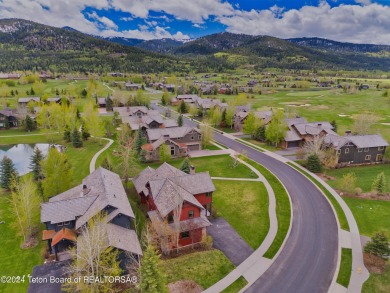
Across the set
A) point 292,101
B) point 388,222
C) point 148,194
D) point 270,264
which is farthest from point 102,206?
Result: point 292,101

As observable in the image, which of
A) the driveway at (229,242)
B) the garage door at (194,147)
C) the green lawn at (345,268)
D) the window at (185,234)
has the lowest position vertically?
the driveway at (229,242)

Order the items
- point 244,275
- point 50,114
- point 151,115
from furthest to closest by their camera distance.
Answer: point 151,115
point 50,114
point 244,275

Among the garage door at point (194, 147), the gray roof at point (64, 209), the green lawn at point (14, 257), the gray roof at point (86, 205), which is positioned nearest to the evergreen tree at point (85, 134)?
the garage door at point (194, 147)

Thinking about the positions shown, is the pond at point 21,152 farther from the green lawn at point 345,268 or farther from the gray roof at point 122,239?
the green lawn at point 345,268

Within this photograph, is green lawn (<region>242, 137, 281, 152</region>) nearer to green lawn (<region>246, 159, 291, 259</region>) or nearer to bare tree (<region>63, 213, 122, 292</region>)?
green lawn (<region>246, 159, 291, 259</region>)

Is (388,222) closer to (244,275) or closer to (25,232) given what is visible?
(244,275)

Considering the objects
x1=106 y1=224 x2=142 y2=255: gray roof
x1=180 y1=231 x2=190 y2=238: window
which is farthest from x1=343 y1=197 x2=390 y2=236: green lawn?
x1=106 y1=224 x2=142 y2=255: gray roof
